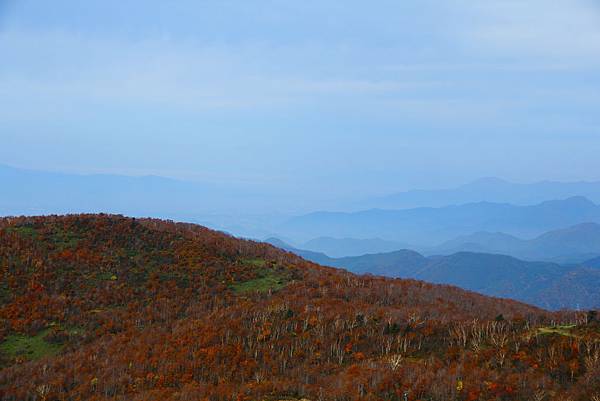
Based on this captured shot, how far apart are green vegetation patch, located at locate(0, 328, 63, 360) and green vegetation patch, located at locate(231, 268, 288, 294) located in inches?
316

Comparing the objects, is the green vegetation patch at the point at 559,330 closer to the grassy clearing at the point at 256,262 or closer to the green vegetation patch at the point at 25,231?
the grassy clearing at the point at 256,262

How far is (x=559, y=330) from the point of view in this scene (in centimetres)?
1370

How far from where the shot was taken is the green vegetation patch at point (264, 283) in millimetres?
21781

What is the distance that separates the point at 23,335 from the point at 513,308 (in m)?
21.2

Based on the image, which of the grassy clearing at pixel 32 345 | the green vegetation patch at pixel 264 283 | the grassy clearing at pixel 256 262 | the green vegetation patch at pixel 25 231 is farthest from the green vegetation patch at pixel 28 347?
the grassy clearing at pixel 256 262

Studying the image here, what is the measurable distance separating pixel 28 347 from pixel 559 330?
57.9 ft

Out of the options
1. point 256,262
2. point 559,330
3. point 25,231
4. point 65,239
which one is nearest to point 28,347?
point 65,239

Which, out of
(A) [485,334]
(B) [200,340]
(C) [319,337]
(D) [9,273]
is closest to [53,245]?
(D) [9,273]

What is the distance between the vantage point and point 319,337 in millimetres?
15133

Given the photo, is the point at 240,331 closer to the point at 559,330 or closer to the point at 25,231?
the point at 559,330

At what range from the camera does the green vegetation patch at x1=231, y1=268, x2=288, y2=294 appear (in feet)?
71.5

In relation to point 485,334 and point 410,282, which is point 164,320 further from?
point 410,282

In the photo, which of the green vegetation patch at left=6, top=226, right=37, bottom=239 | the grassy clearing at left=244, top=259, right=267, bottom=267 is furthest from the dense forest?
the grassy clearing at left=244, top=259, right=267, bottom=267

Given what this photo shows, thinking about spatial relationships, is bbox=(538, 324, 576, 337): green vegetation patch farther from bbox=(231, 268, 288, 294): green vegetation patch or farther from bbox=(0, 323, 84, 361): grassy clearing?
bbox=(0, 323, 84, 361): grassy clearing
